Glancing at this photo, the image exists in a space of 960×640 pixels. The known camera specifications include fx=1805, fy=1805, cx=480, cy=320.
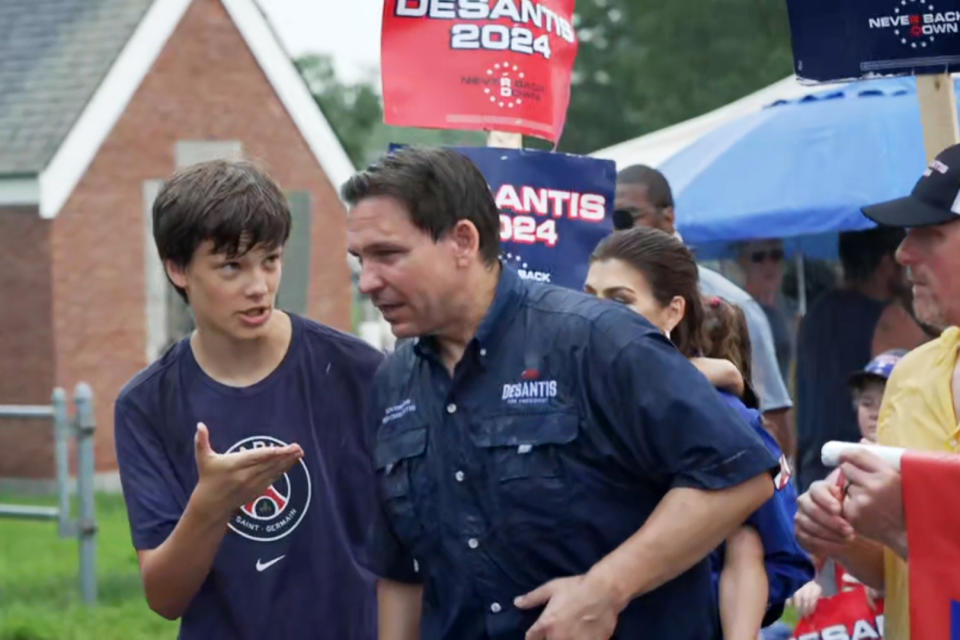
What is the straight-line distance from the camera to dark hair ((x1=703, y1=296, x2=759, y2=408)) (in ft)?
16.3

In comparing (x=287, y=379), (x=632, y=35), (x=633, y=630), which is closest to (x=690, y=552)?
(x=633, y=630)

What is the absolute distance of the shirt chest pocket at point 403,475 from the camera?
3512 millimetres

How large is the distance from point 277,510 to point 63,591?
26.3ft

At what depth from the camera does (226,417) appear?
4.05 m

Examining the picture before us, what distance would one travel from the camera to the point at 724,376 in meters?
4.36

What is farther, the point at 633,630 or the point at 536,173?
the point at 536,173

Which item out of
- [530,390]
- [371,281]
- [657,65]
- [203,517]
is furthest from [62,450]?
[657,65]

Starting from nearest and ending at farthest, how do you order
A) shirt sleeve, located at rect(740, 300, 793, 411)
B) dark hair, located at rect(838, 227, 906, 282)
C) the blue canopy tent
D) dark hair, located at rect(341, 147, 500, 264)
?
dark hair, located at rect(341, 147, 500, 264) → shirt sleeve, located at rect(740, 300, 793, 411) → dark hair, located at rect(838, 227, 906, 282) → the blue canopy tent

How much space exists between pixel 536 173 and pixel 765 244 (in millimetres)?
5142

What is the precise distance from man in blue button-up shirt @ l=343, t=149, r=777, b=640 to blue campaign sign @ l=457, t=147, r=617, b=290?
1.61 metres

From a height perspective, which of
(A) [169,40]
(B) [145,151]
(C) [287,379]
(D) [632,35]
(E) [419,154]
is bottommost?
(C) [287,379]

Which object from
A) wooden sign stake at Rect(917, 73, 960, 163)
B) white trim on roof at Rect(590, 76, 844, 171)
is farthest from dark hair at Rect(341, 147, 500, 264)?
white trim on roof at Rect(590, 76, 844, 171)

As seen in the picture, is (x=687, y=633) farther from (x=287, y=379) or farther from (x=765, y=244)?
(x=765, y=244)

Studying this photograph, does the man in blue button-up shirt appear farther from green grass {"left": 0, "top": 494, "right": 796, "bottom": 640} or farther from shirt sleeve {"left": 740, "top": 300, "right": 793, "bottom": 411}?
green grass {"left": 0, "top": 494, "right": 796, "bottom": 640}
